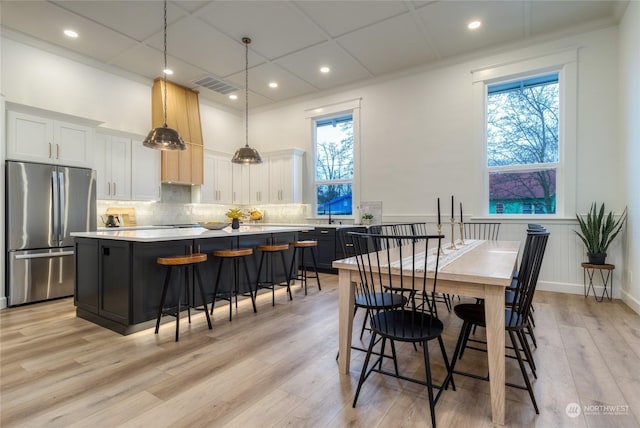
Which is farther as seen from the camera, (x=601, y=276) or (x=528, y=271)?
(x=601, y=276)

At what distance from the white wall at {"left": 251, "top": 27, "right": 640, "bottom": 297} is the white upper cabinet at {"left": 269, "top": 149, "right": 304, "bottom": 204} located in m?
0.26

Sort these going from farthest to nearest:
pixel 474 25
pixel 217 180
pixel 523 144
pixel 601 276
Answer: pixel 217 180 < pixel 523 144 < pixel 474 25 < pixel 601 276

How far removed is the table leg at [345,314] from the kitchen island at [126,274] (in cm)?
177

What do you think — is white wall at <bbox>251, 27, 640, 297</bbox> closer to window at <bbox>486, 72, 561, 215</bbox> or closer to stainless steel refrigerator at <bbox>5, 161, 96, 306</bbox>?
window at <bbox>486, 72, 561, 215</bbox>

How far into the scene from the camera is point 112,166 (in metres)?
5.07

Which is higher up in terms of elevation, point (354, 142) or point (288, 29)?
point (288, 29)

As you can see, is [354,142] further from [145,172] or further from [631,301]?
[631,301]

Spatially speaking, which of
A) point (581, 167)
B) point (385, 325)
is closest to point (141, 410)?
point (385, 325)

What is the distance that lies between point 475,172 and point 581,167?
4.08 ft

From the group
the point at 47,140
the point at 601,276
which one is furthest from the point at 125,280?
the point at 601,276

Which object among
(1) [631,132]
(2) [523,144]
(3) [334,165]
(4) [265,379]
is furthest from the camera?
(3) [334,165]

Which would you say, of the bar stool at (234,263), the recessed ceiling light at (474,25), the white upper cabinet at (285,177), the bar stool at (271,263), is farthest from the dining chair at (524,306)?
the white upper cabinet at (285,177)

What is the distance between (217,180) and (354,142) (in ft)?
9.83

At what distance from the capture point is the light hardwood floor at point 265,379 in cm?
170
